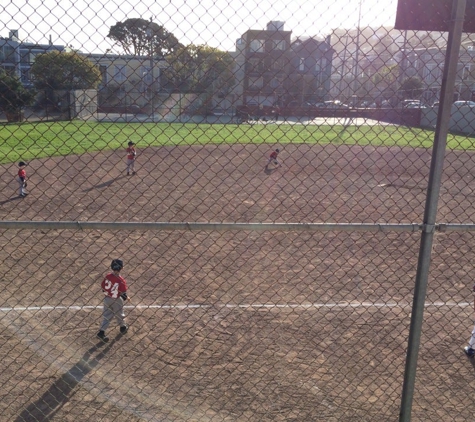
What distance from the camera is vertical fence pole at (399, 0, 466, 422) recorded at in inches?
131

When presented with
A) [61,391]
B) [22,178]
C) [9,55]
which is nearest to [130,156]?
[22,178]

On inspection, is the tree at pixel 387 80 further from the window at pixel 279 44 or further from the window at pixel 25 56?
the window at pixel 25 56

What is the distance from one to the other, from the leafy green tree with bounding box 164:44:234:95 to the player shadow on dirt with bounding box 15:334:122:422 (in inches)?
149

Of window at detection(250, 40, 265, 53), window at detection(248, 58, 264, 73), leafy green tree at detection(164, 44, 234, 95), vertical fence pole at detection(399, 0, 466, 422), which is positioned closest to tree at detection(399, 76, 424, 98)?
window at detection(248, 58, 264, 73)

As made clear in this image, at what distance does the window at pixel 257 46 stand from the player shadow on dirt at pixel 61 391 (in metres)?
4.42

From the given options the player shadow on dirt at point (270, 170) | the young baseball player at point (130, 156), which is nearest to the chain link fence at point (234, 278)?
the young baseball player at point (130, 156)

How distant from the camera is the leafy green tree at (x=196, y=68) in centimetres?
455

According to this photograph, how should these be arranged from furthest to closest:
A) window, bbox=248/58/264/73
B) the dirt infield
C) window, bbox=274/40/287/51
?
the dirt infield < window, bbox=248/58/264/73 < window, bbox=274/40/287/51

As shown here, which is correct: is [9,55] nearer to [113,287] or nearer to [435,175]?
[435,175]

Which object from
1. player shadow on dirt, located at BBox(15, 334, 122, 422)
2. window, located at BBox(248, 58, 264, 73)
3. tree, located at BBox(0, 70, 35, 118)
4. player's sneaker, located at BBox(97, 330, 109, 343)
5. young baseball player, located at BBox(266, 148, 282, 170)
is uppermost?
window, located at BBox(248, 58, 264, 73)

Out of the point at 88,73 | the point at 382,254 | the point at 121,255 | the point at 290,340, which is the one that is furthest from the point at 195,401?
the point at 382,254

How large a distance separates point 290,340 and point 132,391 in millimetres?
2433

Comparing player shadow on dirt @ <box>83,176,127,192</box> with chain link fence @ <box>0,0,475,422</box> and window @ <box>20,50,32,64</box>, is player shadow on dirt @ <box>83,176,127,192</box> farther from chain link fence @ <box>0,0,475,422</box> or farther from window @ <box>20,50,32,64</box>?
window @ <box>20,50,32,64</box>

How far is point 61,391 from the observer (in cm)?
600
